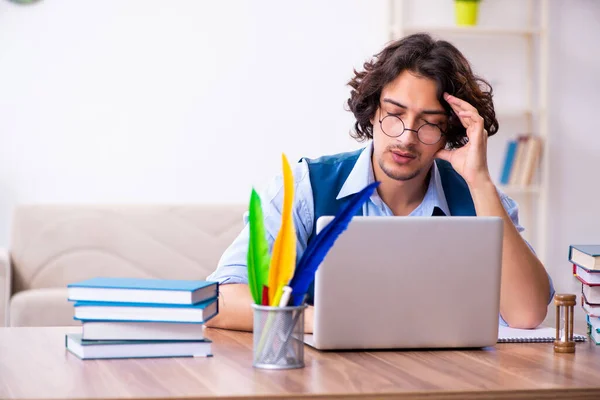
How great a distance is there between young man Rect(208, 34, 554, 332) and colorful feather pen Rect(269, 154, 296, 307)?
0.55 m

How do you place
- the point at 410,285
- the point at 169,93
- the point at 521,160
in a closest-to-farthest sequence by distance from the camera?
the point at 410,285, the point at 169,93, the point at 521,160

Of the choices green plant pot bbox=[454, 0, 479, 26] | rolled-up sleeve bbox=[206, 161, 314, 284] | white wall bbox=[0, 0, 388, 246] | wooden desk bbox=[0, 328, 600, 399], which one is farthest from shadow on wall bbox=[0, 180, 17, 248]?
wooden desk bbox=[0, 328, 600, 399]

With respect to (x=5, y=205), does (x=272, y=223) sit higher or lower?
higher

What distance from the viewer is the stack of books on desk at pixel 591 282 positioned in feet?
4.81

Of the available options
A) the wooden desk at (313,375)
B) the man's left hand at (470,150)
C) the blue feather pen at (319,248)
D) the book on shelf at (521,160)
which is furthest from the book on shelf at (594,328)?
the book on shelf at (521,160)

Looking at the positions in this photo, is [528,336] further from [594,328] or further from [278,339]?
[278,339]

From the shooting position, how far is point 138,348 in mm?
1228

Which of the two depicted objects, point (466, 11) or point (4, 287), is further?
point (466, 11)

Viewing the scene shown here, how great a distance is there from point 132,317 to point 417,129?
3.12 ft

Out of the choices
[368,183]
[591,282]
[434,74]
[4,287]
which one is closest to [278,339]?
[591,282]

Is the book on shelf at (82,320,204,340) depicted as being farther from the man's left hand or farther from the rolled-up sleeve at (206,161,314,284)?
the man's left hand

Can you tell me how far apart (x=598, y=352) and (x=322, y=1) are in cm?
302

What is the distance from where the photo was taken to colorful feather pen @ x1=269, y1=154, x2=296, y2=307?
1168 millimetres

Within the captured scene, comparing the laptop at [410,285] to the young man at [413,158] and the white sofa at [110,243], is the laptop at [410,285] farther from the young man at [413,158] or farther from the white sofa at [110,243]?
the white sofa at [110,243]
